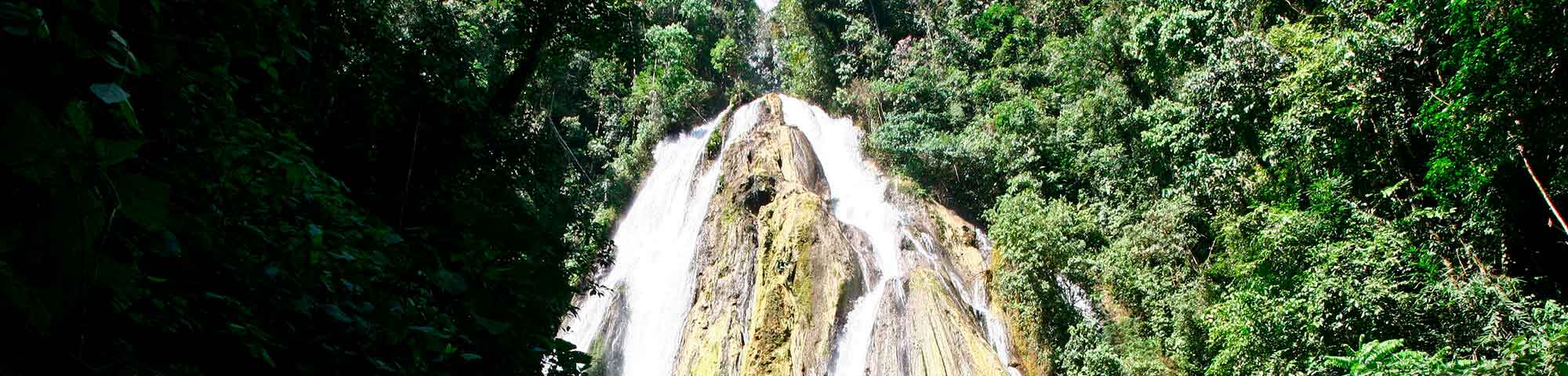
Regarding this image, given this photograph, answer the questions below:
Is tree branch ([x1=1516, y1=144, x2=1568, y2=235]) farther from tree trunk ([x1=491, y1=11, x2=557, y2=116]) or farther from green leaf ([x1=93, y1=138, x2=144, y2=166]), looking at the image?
green leaf ([x1=93, y1=138, x2=144, y2=166])

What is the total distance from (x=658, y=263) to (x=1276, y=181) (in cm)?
1295

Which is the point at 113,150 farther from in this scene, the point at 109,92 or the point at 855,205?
the point at 855,205

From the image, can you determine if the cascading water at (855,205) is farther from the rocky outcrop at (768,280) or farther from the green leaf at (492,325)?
the green leaf at (492,325)

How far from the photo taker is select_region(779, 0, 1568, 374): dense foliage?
675cm

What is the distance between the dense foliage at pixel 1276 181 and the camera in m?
6.75

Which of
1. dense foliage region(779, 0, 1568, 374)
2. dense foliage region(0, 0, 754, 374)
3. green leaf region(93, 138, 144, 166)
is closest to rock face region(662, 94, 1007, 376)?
dense foliage region(779, 0, 1568, 374)

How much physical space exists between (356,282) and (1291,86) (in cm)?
1068

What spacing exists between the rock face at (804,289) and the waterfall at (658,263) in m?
0.64

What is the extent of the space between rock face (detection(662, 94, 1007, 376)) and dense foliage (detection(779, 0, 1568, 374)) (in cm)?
155

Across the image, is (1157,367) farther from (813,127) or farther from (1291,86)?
(813,127)

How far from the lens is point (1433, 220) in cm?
791

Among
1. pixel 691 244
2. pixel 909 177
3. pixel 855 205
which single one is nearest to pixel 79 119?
pixel 691 244

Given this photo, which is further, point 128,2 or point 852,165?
point 852,165

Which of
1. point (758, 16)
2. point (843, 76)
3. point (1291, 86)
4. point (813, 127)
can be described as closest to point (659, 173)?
point (813, 127)
